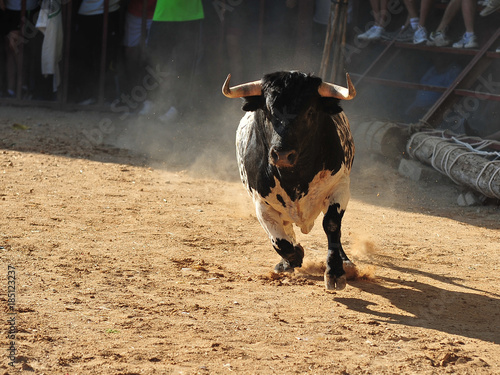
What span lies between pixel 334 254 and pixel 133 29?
8.37 metres

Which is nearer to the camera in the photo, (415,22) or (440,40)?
(440,40)

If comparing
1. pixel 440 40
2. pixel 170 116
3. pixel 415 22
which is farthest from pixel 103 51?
pixel 440 40

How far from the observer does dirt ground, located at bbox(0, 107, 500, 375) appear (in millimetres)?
3814

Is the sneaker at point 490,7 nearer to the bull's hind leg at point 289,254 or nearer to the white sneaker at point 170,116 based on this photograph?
the white sneaker at point 170,116

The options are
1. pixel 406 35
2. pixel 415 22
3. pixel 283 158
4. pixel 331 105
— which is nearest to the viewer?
pixel 283 158

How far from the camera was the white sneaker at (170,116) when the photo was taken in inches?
468

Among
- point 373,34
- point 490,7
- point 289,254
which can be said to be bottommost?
point 289,254

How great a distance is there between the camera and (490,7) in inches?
389

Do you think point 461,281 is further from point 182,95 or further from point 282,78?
point 182,95

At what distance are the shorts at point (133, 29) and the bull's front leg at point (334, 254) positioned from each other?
26.1ft

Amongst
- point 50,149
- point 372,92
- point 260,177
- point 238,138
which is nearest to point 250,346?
point 260,177

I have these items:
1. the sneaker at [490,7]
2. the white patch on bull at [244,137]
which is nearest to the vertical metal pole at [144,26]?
the sneaker at [490,7]

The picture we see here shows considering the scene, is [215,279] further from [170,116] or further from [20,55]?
[20,55]

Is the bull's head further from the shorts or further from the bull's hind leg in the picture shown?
the shorts
